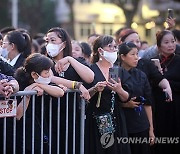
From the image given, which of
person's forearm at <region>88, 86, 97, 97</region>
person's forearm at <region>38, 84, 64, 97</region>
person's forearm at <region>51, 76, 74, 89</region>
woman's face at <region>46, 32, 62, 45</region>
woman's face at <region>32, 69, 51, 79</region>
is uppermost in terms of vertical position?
woman's face at <region>46, 32, 62, 45</region>

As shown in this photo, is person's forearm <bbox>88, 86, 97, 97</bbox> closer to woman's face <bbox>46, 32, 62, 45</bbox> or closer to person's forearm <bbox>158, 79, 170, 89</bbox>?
woman's face <bbox>46, 32, 62, 45</bbox>

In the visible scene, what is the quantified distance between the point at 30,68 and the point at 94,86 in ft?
2.70

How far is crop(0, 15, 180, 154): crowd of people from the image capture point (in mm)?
4723

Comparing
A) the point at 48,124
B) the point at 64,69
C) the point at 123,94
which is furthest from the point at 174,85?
the point at 48,124

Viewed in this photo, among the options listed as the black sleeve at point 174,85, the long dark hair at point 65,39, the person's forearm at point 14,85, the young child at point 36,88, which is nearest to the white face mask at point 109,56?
the long dark hair at point 65,39

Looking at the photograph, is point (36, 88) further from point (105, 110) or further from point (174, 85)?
point (174, 85)

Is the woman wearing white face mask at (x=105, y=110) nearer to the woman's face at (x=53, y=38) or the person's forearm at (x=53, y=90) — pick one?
the woman's face at (x=53, y=38)

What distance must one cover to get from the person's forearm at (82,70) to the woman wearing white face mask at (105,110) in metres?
0.12

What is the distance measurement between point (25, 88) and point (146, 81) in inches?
70.8

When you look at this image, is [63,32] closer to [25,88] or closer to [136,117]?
[25,88]

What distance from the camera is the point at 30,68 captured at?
473 centimetres

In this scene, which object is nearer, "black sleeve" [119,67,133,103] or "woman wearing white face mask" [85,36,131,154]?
"woman wearing white face mask" [85,36,131,154]

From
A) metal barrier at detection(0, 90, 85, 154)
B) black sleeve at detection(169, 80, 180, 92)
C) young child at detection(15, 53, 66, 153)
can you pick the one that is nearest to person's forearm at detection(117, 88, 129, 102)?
metal barrier at detection(0, 90, 85, 154)

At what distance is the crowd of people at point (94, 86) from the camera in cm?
472
